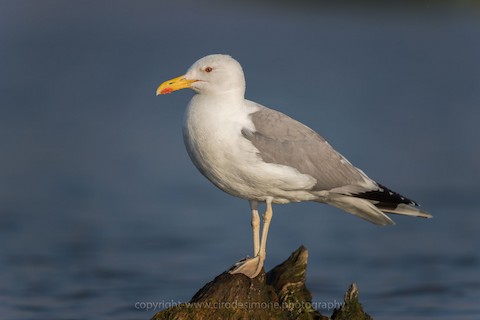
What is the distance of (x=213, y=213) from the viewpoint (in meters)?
17.2

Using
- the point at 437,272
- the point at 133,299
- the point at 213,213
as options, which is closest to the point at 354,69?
the point at 213,213

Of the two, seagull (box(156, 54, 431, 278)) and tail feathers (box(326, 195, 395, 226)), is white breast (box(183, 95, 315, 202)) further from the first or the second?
tail feathers (box(326, 195, 395, 226))

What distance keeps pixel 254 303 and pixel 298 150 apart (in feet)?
4.68

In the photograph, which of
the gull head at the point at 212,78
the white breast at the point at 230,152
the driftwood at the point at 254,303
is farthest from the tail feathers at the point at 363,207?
the gull head at the point at 212,78

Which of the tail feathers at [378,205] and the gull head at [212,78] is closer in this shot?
the gull head at [212,78]

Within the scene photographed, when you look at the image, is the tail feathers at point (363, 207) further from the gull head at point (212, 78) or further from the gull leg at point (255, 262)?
the gull head at point (212, 78)

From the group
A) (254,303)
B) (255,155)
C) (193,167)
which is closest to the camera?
(254,303)

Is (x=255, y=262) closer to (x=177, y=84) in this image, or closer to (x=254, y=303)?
(x=254, y=303)

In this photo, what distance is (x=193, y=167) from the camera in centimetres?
1928

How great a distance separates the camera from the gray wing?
10266 millimetres

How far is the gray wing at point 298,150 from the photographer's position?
10.3 m

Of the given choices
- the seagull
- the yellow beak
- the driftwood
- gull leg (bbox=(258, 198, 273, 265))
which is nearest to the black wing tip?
the seagull

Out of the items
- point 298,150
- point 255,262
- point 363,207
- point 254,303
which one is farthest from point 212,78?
point 254,303

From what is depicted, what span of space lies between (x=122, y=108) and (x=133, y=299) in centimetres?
1202
